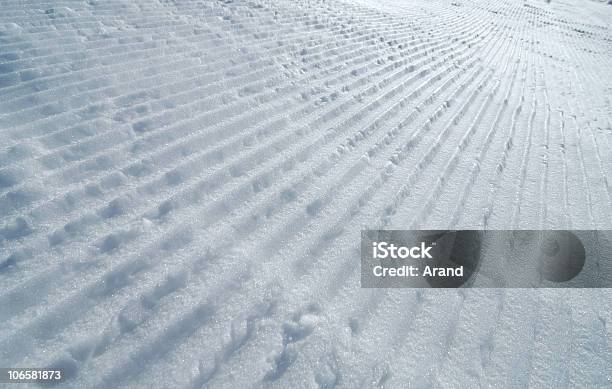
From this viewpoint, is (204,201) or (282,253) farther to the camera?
(204,201)

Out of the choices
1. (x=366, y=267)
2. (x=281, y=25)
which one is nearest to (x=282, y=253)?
(x=366, y=267)

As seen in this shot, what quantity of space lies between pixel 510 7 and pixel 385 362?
17755 mm

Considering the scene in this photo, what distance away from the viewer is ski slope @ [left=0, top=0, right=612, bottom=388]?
1.52 metres

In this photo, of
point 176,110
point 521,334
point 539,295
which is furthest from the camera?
point 176,110

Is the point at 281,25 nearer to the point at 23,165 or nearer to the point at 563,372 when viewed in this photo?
the point at 23,165

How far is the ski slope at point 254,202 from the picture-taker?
152cm

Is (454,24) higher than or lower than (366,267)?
higher

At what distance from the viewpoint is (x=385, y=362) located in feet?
5.08

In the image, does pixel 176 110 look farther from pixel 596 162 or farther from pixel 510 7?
pixel 510 7

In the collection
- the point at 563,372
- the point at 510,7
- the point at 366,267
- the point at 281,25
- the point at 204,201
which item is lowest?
the point at 563,372

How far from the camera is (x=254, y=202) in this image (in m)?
2.24

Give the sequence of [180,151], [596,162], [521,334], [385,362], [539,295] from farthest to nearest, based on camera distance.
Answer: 1. [596,162]
2. [180,151]
3. [539,295]
4. [521,334]
5. [385,362]

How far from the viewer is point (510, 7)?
1463 cm

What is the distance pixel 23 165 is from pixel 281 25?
4.07m
